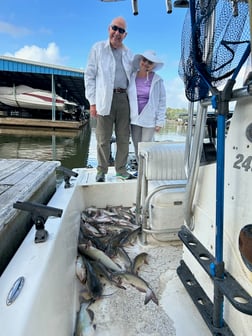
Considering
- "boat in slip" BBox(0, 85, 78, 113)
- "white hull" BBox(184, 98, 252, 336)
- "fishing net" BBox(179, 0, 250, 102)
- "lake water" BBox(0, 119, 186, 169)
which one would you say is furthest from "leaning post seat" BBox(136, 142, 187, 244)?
"boat in slip" BBox(0, 85, 78, 113)

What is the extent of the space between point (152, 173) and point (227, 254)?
0.83 metres

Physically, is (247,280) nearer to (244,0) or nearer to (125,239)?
(244,0)

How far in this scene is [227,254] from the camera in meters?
0.97

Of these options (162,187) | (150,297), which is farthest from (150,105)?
(150,297)

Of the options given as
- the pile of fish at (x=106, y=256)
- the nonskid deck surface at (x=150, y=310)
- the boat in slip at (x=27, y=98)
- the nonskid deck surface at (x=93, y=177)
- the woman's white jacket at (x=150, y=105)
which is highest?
the boat in slip at (x=27, y=98)

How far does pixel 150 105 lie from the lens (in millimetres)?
2545

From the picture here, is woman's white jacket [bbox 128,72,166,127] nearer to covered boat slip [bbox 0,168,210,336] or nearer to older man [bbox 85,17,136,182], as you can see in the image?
older man [bbox 85,17,136,182]

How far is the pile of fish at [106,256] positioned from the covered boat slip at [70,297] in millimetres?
39

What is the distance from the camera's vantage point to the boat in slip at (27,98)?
48.9ft

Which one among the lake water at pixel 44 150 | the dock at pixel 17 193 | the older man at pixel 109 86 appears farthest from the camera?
the lake water at pixel 44 150

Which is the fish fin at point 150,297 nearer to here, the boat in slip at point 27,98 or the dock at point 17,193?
the dock at point 17,193

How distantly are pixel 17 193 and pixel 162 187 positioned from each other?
0.85 meters

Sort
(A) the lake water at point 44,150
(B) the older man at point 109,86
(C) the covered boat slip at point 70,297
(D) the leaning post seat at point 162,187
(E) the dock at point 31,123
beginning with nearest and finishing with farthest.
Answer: (C) the covered boat slip at point 70,297 < (D) the leaning post seat at point 162,187 < (B) the older man at point 109,86 < (A) the lake water at point 44,150 < (E) the dock at point 31,123

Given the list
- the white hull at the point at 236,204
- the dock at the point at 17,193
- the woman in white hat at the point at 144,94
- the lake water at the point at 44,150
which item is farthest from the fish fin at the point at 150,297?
the lake water at the point at 44,150
